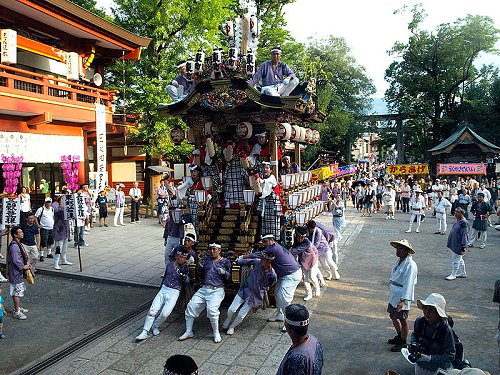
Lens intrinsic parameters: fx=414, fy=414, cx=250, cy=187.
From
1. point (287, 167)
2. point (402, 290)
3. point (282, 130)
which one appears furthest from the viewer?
point (287, 167)

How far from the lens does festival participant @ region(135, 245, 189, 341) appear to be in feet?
23.5

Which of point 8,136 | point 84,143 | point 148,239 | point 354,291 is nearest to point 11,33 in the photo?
point 8,136

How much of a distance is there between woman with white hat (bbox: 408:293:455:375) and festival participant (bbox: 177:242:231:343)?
3333 millimetres

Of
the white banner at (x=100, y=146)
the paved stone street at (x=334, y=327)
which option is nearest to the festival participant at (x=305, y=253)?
the paved stone street at (x=334, y=327)

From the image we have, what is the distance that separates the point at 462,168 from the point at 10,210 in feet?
92.6

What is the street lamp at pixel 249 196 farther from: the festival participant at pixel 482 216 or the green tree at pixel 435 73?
the green tree at pixel 435 73

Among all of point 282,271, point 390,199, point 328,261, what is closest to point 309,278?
point 328,261

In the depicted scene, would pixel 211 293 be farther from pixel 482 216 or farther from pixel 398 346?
pixel 482 216

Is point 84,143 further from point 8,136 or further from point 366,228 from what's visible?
point 366,228

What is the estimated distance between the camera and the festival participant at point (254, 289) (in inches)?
287

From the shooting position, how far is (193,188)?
32.3 feet

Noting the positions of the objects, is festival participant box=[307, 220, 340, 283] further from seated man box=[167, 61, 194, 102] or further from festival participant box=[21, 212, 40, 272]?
festival participant box=[21, 212, 40, 272]

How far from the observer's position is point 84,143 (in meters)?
19.7

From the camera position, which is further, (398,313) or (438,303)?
(398,313)
